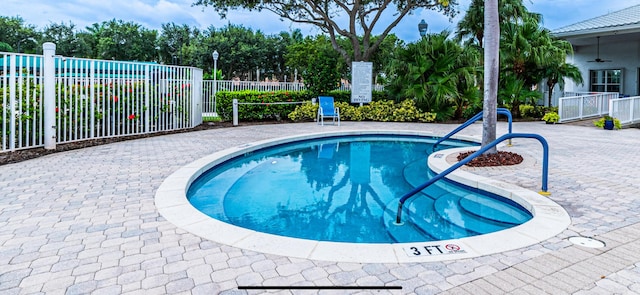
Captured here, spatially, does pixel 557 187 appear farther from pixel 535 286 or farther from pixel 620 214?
pixel 535 286

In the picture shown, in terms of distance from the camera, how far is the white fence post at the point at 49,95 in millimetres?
7234

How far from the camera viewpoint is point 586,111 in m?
14.9

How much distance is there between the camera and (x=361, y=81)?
50.2 ft

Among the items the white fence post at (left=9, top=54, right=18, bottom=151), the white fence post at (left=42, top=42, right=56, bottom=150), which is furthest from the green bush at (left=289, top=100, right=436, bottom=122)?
the white fence post at (left=9, top=54, right=18, bottom=151)

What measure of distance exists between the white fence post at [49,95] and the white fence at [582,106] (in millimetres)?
14753

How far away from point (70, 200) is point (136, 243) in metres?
1.70

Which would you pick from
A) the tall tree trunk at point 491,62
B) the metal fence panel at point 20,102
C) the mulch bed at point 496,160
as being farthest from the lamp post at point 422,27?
the metal fence panel at point 20,102

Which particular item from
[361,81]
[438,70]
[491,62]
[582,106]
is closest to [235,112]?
[361,81]

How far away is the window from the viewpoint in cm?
1698

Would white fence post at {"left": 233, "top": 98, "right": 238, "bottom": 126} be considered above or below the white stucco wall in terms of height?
below

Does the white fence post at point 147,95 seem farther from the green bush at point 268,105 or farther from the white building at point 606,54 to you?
the white building at point 606,54

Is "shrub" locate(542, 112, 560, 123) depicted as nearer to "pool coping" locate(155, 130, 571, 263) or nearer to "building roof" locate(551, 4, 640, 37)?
"building roof" locate(551, 4, 640, 37)

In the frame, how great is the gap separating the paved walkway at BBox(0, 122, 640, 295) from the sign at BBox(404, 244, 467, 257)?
159mm

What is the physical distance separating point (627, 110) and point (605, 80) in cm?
509
